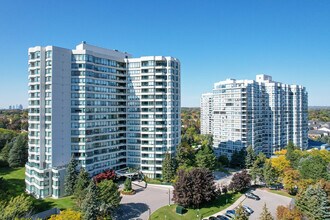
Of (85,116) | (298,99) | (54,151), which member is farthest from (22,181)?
(298,99)

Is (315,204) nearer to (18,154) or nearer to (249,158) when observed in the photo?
(249,158)

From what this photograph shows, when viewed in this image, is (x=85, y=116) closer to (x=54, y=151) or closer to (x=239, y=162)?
(x=54, y=151)

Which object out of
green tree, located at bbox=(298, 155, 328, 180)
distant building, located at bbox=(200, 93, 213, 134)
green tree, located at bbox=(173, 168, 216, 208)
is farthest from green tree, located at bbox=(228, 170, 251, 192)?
distant building, located at bbox=(200, 93, 213, 134)

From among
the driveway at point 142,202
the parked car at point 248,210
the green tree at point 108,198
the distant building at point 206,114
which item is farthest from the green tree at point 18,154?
the distant building at point 206,114

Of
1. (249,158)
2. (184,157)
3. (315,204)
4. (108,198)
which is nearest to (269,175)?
(315,204)

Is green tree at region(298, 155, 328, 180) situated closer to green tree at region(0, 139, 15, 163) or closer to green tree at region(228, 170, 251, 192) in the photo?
green tree at region(228, 170, 251, 192)
